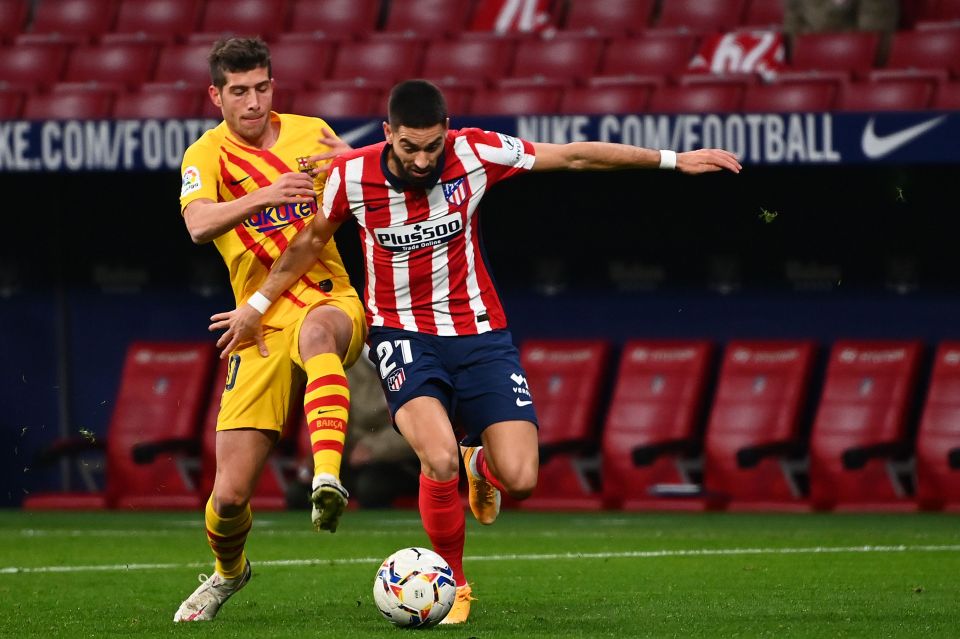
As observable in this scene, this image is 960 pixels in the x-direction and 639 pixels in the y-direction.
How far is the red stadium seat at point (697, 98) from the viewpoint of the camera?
13219mm

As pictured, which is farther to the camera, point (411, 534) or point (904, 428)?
point (904, 428)

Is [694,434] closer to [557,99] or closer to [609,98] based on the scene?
[609,98]

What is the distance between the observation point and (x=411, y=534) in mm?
11625

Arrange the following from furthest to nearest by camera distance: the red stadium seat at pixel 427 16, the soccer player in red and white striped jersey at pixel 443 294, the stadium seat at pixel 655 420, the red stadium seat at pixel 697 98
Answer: the red stadium seat at pixel 427 16
the stadium seat at pixel 655 420
the red stadium seat at pixel 697 98
the soccer player in red and white striped jersey at pixel 443 294

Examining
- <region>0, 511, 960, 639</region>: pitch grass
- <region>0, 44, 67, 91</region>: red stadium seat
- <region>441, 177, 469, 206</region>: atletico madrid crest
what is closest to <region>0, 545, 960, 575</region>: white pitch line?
<region>0, 511, 960, 639</region>: pitch grass

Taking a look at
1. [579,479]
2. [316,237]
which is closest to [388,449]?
[579,479]

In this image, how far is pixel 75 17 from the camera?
55.9 ft

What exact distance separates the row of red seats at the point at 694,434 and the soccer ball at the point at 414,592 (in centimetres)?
615

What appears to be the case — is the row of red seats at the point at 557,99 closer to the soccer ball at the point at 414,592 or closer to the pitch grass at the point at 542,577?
the pitch grass at the point at 542,577

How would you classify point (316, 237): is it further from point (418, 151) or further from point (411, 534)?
point (411, 534)

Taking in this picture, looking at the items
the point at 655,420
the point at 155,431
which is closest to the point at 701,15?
the point at 655,420

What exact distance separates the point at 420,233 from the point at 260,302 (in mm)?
637

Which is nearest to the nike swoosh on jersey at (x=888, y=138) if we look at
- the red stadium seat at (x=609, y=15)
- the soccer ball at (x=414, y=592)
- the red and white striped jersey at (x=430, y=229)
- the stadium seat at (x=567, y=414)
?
the stadium seat at (x=567, y=414)

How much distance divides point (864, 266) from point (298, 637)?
317 inches
